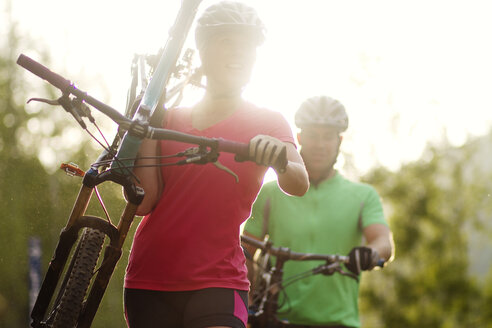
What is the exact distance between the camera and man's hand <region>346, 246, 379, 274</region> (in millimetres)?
4922

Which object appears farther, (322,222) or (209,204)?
(322,222)

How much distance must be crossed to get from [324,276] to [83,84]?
2061 centimetres

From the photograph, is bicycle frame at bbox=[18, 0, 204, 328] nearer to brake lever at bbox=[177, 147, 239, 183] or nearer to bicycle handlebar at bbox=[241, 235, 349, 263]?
brake lever at bbox=[177, 147, 239, 183]

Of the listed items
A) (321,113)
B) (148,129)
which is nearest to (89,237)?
(148,129)

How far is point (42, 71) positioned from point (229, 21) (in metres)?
1.01

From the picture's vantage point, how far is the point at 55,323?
9.50 feet

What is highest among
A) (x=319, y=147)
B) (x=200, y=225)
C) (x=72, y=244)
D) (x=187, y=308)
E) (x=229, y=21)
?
(x=229, y=21)

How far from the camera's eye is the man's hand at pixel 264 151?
2.56 meters

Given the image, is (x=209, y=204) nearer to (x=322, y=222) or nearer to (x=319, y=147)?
(x=322, y=222)

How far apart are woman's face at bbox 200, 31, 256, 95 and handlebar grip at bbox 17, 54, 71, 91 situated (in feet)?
2.89

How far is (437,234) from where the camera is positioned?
105ft

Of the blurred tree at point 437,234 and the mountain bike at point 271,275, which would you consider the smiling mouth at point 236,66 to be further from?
the blurred tree at point 437,234

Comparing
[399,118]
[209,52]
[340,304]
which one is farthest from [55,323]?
[399,118]

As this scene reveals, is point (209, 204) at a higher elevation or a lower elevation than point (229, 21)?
lower
